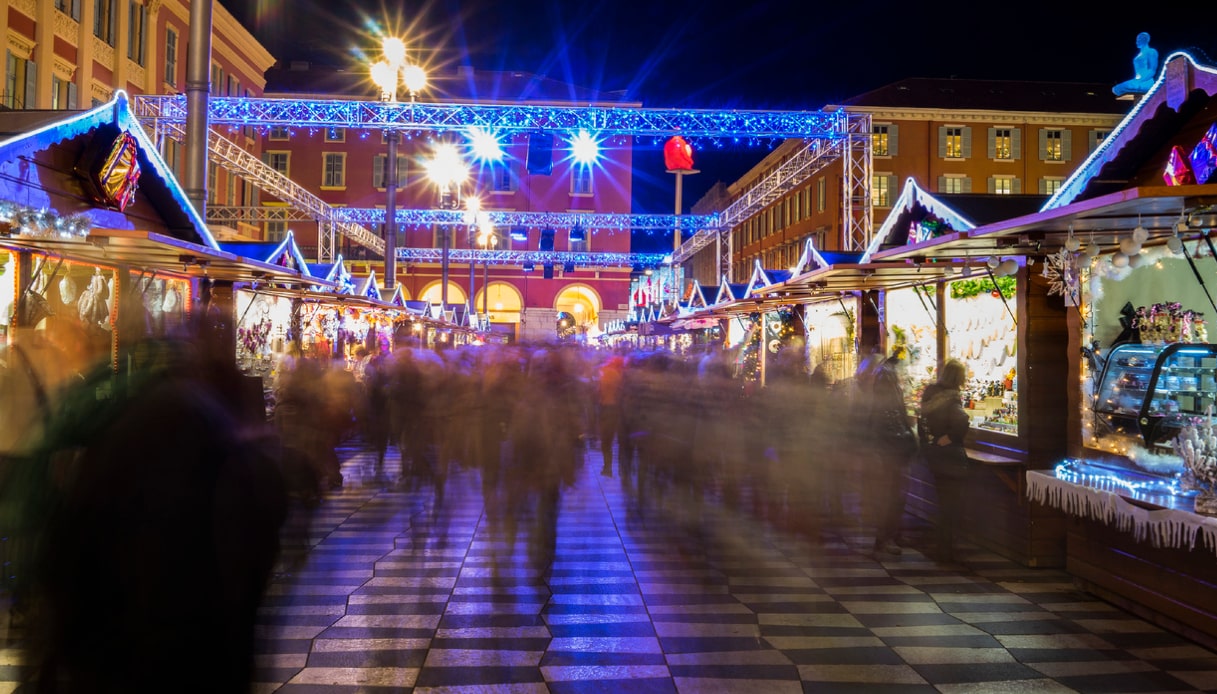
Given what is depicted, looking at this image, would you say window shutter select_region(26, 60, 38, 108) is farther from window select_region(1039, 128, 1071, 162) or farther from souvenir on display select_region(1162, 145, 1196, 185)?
window select_region(1039, 128, 1071, 162)

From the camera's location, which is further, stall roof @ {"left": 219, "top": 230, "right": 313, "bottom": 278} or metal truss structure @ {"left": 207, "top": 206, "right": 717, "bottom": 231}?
metal truss structure @ {"left": 207, "top": 206, "right": 717, "bottom": 231}

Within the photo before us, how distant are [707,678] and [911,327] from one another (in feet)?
27.8

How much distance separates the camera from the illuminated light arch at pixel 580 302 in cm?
5441

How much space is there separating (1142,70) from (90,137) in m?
10.8

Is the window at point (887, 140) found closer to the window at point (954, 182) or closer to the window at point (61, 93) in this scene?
the window at point (954, 182)

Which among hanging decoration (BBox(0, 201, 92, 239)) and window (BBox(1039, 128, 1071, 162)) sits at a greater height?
window (BBox(1039, 128, 1071, 162))

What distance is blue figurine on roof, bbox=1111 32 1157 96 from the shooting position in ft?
28.0

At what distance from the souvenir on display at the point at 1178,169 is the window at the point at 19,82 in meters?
21.7

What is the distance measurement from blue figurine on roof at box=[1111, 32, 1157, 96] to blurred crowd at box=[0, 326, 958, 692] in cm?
372

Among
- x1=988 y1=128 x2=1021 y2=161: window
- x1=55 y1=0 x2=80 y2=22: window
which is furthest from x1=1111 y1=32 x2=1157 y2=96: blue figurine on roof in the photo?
x1=988 y1=128 x2=1021 y2=161: window

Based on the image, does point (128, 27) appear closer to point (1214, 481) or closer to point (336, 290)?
point (336, 290)

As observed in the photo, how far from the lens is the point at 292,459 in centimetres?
441

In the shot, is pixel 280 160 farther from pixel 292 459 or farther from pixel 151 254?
pixel 292 459

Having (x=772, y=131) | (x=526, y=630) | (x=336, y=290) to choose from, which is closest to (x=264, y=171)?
(x=336, y=290)
